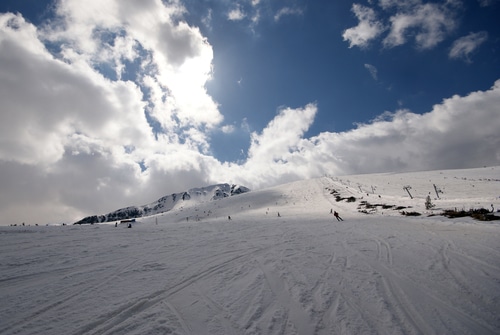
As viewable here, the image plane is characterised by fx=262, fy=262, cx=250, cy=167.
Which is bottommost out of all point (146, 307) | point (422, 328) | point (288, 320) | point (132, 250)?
point (422, 328)

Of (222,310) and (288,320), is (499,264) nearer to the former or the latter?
(288,320)

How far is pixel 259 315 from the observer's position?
19.5 ft

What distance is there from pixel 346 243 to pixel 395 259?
9.96 ft

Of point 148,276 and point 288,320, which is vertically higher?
point 148,276

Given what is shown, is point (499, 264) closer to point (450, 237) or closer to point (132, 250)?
point (450, 237)

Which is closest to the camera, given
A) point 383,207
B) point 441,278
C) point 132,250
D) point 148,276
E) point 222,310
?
point 222,310

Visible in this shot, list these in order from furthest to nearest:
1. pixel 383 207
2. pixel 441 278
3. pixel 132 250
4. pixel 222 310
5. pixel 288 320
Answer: pixel 383 207 < pixel 132 250 < pixel 441 278 < pixel 222 310 < pixel 288 320

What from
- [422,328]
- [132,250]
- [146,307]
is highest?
[132,250]

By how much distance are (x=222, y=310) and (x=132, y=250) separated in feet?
25.5

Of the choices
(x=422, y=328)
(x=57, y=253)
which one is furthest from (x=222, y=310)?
(x=57, y=253)

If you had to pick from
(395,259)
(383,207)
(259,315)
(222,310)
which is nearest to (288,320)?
(259,315)

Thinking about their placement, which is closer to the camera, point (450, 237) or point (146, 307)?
point (146, 307)

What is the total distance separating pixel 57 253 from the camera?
11.2m

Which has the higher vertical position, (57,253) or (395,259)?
(57,253)
